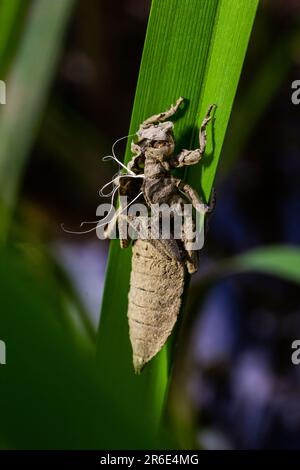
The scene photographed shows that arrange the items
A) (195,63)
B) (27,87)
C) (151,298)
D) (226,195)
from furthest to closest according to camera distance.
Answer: (226,195) < (27,87) < (151,298) < (195,63)

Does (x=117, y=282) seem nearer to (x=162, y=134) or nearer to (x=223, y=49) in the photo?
(x=162, y=134)

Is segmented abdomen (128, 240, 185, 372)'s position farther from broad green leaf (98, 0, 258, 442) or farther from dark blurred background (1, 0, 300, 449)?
dark blurred background (1, 0, 300, 449)

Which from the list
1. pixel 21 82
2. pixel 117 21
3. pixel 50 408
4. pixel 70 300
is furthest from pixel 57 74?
pixel 50 408

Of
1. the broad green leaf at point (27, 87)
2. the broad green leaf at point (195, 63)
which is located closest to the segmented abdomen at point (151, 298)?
the broad green leaf at point (195, 63)

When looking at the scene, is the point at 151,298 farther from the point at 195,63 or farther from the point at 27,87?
the point at 27,87

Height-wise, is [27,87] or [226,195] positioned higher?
[27,87]

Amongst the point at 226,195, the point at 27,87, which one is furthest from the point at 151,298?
the point at 226,195

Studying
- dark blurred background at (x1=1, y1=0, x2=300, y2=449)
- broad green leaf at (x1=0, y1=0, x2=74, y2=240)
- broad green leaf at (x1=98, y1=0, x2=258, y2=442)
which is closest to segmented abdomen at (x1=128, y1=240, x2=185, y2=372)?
broad green leaf at (x1=98, y1=0, x2=258, y2=442)
